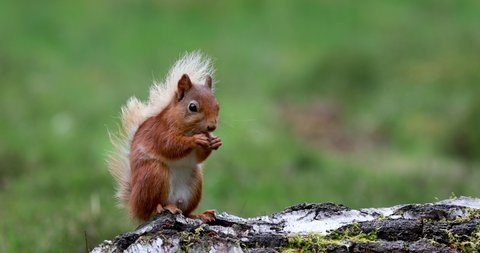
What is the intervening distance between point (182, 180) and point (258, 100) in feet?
39.2

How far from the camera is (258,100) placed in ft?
56.1

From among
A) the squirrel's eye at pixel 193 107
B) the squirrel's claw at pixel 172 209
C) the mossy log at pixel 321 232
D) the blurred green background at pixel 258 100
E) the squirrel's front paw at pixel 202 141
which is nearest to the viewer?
the mossy log at pixel 321 232

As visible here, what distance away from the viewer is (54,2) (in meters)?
21.9

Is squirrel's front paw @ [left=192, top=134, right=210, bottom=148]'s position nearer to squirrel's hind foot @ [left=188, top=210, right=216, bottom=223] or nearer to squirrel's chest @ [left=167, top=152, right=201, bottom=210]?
squirrel's chest @ [left=167, top=152, right=201, bottom=210]

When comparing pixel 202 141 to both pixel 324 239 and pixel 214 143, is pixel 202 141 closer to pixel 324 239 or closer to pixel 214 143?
pixel 214 143

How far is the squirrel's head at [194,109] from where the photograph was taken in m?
5.14

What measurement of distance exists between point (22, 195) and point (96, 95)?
6.76 meters

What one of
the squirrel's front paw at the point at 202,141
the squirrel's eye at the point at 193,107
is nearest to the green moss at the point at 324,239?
the squirrel's front paw at the point at 202,141

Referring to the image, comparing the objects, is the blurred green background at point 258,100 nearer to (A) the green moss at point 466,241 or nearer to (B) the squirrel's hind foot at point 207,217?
(B) the squirrel's hind foot at point 207,217

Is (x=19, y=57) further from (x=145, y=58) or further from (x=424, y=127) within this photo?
(x=424, y=127)

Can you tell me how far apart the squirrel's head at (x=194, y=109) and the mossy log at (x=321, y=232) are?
1.66 feet

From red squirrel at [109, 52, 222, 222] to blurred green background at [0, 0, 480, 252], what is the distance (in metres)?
1.49

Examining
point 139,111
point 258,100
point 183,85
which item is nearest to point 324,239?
point 183,85

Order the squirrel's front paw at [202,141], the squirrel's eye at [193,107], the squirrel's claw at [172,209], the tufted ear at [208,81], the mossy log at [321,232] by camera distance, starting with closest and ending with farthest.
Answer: the mossy log at [321,232], the squirrel's claw at [172,209], the squirrel's front paw at [202,141], the squirrel's eye at [193,107], the tufted ear at [208,81]
